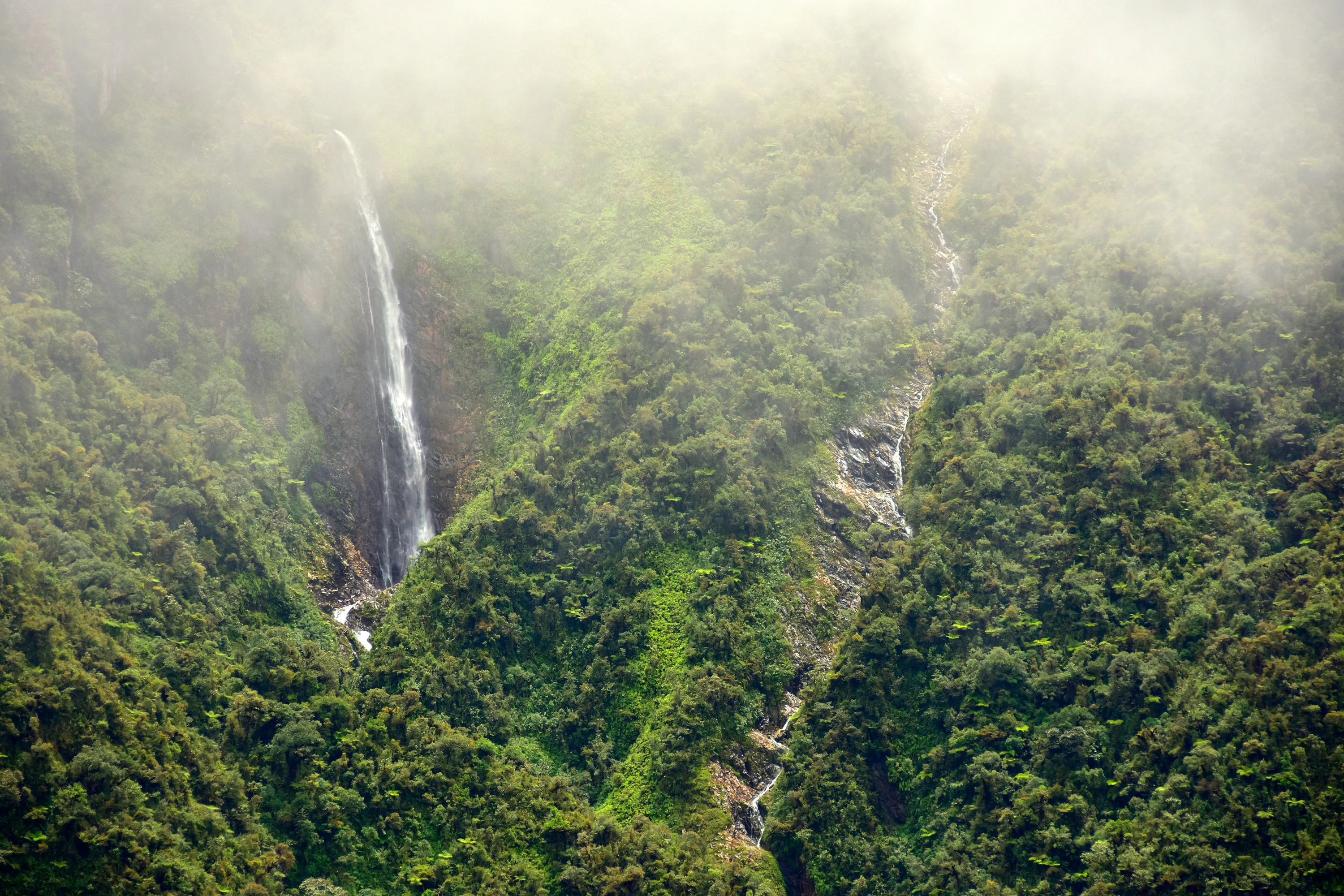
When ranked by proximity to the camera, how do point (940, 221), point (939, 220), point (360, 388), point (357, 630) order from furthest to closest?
point (939, 220) < point (940, 221) < point (360, 388) < point (357, 630)

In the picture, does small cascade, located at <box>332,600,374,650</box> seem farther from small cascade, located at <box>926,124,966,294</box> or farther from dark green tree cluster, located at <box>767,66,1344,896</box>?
small cascade, located at <box>926,124,966,294</box>

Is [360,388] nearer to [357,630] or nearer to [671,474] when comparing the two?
[357,630]

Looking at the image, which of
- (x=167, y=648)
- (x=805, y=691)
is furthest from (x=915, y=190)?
(x=167, y=648)

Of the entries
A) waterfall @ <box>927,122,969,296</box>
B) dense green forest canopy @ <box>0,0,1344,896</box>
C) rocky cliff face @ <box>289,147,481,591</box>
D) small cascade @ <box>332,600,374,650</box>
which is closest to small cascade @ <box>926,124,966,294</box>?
waterfall @ <box>927,122,969,296</box>

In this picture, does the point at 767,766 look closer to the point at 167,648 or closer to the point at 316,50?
the point at 167,648

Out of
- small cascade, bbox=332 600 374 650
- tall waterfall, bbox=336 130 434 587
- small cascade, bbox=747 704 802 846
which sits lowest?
small cascade, bbox=332 600 374 650

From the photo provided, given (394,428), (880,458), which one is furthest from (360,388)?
(880,458)
